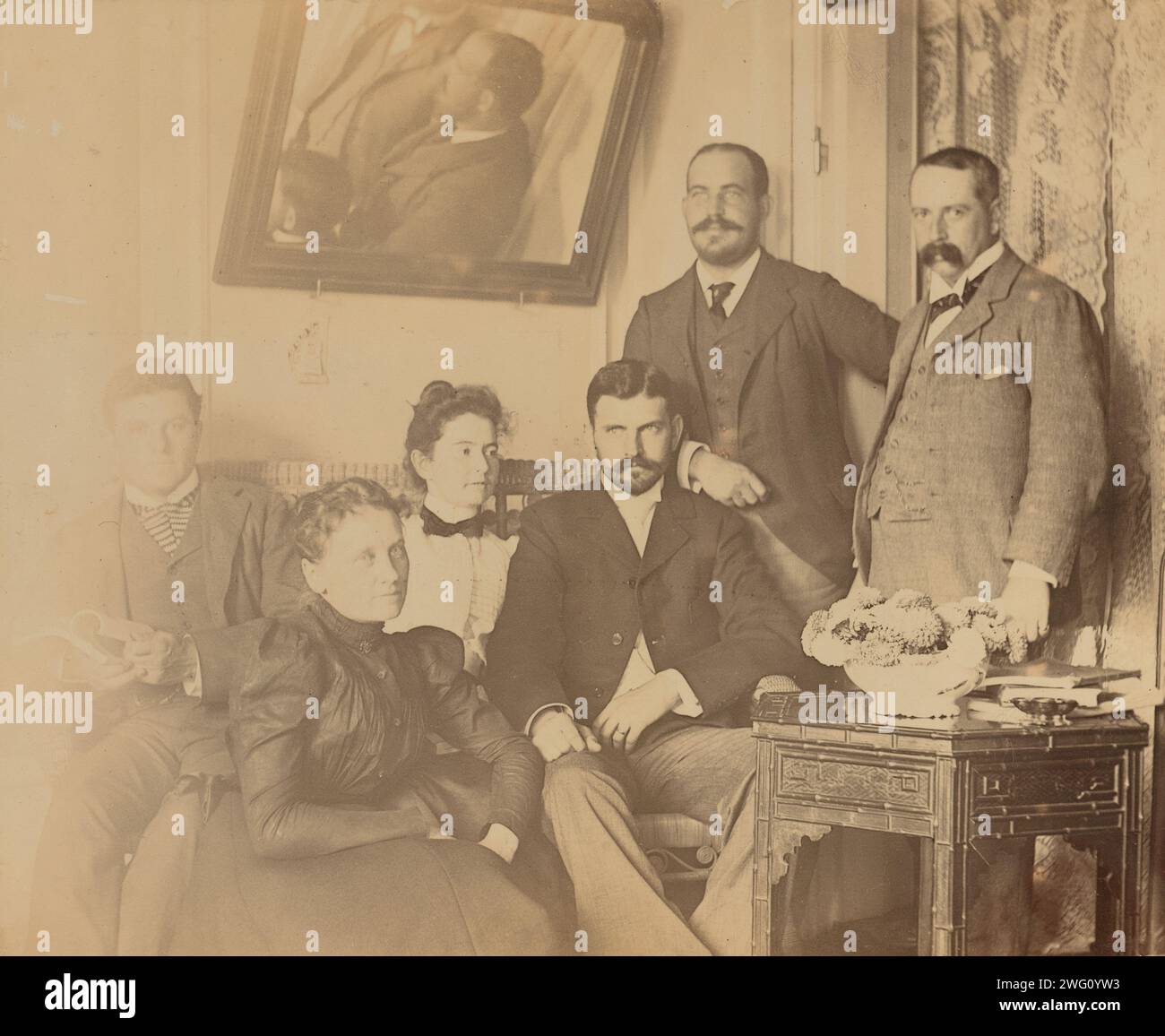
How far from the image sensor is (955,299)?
14.1ft

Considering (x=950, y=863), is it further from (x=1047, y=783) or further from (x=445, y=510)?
(x=445, y=510)

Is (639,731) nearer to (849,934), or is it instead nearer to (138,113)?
(849,934)

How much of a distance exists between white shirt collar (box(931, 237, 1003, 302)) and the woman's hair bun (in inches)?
58.8

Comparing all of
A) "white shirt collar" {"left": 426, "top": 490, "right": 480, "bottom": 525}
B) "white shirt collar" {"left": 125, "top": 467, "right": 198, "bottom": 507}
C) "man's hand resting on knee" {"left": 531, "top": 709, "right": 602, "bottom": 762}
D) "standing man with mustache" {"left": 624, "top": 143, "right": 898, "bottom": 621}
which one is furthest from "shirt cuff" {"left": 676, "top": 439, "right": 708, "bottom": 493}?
"white shirt collar" {"left": 125, "top": 467, "right": 198, "bottom": 507}

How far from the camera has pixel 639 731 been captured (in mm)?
4133

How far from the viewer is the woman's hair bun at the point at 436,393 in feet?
13.7

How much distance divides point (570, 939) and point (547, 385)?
1.60m

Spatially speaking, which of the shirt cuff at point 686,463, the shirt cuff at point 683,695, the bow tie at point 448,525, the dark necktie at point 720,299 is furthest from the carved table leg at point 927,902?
the dark necktie at point 720,299

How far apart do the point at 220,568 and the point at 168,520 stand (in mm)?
201

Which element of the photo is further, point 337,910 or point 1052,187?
point 1052,187

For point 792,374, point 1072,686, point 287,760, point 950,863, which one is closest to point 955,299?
point 792,374

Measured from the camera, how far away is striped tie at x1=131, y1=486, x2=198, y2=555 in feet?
13.2

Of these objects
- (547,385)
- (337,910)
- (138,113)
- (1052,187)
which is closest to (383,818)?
(337,910)

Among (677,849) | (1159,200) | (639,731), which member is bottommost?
(677,849)
